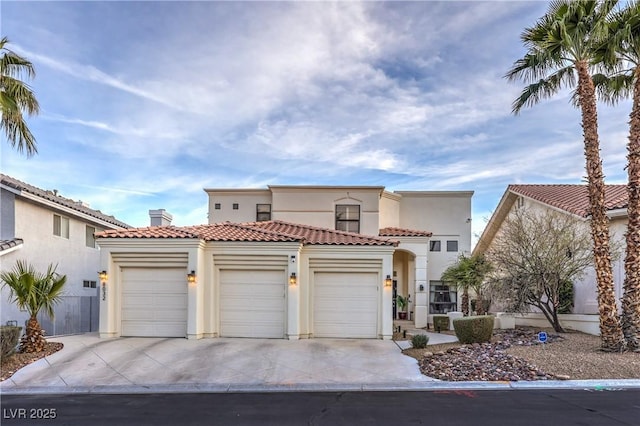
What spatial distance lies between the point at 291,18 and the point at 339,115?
19.0 ft

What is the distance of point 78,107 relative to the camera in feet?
56.6

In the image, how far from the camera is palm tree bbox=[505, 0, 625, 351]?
11211mm

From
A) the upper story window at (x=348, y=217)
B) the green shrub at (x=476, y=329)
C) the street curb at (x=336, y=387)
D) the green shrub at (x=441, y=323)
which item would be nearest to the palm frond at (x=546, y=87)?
the green shrub at (x=476, y=329)

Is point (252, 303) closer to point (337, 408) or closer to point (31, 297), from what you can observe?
point (31, 297)

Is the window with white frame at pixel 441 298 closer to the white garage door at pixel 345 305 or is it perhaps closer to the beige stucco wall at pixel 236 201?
the white garage door at pixel 345 305

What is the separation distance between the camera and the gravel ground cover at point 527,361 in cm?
965

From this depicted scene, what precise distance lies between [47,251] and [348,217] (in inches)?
547

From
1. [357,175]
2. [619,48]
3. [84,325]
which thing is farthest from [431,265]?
[84,325]

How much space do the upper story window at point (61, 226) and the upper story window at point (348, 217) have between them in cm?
1290

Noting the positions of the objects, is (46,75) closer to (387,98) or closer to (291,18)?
(291,18)

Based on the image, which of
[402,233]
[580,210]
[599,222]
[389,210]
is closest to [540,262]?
[599,222]

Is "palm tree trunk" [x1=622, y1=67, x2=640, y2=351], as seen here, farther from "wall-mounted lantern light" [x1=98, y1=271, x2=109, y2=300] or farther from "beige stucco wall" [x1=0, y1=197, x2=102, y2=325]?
"beige stucco wall" [x1=0, y1=197, x2=102, y2=325]

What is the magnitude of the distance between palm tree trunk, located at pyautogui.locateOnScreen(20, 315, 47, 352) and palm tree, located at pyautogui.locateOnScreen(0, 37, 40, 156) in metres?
5.46

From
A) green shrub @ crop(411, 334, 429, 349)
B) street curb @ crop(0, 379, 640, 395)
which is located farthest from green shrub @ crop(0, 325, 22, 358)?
green shrub @ crop(411, 334, 429, 349)
